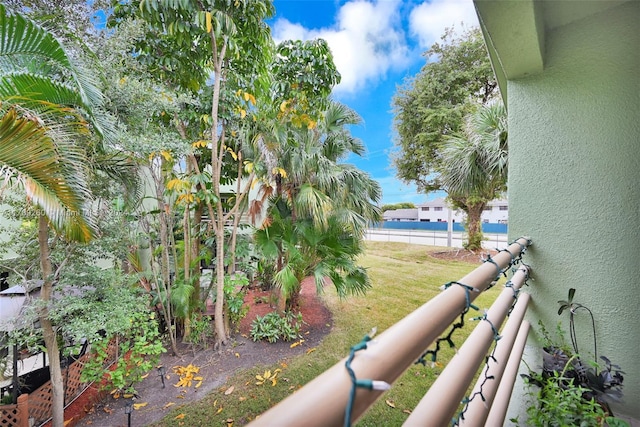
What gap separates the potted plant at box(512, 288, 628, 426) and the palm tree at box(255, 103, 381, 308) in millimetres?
2527

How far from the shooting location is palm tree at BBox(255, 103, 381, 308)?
364cm

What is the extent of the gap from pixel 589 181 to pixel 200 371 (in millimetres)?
3750

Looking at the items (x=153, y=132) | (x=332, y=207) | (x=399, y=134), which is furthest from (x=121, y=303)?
(x=399, y=134)

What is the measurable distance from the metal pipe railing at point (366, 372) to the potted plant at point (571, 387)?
2.95 ft

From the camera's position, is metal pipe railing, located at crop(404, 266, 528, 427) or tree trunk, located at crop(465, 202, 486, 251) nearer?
metal pipe railing, located at crop(404, 266, 528, 427)

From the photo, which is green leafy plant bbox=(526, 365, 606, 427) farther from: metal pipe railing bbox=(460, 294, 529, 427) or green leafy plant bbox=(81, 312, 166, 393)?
green leafy plant bbox=(81, 312, 166, 393)

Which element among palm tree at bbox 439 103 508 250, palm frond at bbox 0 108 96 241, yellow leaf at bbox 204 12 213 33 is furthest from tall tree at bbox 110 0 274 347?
palm tree at bbox 439 103 508 250

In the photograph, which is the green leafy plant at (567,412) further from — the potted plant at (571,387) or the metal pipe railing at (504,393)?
the metal pipe railing at (504,393)

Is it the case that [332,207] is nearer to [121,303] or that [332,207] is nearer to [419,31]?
[121,303]

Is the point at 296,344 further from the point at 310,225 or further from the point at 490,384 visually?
the point at 490,384

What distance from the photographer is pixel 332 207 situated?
383 centimetres

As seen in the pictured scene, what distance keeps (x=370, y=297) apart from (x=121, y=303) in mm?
4049

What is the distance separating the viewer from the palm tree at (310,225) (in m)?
3.64

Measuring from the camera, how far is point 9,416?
2.15 m
